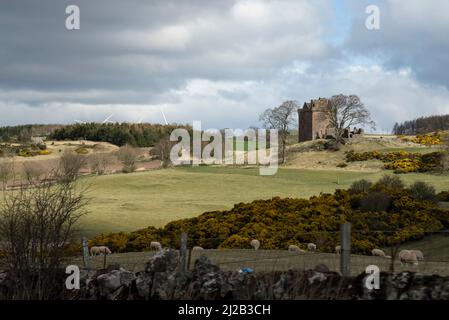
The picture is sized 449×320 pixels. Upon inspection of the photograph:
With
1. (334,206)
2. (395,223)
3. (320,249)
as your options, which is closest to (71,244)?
(320,249)

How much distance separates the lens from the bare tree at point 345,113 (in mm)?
117531

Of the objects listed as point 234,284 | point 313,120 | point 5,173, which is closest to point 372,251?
point 234,284

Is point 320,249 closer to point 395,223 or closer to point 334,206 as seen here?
point 395,223

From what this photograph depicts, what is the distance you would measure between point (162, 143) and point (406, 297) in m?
117

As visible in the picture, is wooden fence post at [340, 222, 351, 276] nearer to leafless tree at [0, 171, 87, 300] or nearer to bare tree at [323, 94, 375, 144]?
leafless tree at [0, 171, 87, 300]

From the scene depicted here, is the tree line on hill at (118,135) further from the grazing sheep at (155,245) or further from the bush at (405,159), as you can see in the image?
the grazing sheep at (155,245)

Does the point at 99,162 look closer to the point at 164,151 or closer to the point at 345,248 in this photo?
the point at 164,151

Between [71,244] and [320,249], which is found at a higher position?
[71,244]

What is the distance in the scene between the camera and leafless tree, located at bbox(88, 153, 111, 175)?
348 feet

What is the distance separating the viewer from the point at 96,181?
86.2m

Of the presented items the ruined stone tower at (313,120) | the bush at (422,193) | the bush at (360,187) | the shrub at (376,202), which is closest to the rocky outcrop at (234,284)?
the shrub at (376,202)

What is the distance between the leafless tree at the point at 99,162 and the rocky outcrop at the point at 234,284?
9156 cm

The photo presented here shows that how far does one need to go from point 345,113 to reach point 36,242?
109 meters

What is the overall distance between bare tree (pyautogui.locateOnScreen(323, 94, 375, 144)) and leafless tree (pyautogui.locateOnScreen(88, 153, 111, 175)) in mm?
40885
